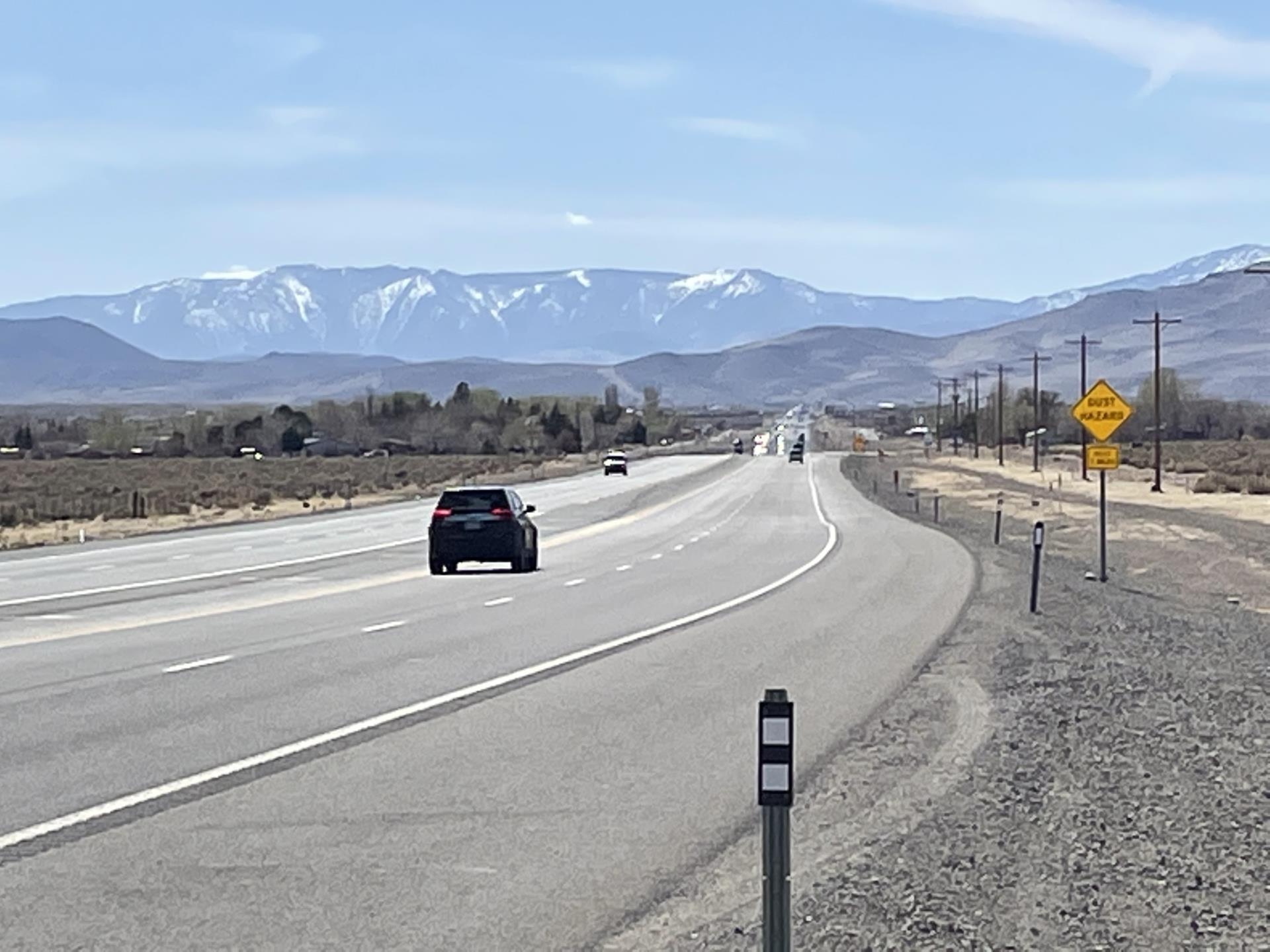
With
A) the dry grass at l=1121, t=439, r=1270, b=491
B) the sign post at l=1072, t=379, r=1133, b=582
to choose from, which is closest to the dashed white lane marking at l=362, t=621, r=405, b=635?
the sign post at l=1072, t=379, r=1133, b=582

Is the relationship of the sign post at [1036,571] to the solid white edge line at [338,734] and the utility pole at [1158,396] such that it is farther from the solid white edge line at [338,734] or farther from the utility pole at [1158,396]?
the utility pole at [1158,396]

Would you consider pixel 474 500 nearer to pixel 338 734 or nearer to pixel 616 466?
pixel 338 734

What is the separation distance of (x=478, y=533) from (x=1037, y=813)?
22.9m

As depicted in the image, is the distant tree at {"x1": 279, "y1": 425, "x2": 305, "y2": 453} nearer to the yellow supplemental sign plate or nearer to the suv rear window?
the suv rear window

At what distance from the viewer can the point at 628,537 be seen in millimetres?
46062

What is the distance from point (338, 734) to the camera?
13.4 metres

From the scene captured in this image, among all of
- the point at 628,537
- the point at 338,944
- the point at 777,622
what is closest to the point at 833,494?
the point at 628,537

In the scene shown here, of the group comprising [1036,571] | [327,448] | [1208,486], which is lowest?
[327,448]

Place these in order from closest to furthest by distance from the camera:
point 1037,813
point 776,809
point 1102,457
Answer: point 776,809 < point 1037,813 < point 1102,457

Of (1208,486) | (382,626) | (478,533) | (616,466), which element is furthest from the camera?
(616,466)

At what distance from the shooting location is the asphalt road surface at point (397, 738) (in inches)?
335

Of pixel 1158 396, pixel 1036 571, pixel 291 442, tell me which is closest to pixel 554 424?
pixel 291 442

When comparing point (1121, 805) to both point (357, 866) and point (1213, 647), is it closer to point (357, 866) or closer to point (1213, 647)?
point (357, 866)

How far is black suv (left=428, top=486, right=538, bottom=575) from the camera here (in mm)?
33031
